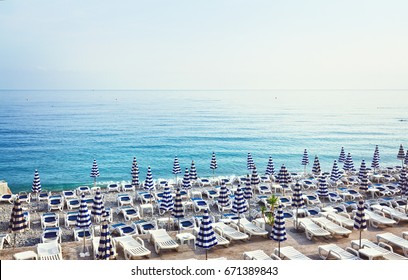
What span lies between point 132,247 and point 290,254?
330cm

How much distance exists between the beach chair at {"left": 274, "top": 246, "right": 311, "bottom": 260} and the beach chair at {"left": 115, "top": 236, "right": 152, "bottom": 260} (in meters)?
2.70

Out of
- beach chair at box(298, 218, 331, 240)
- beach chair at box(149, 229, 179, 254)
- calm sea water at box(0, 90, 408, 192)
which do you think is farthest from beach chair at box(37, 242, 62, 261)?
calm sea water at box(0, 90, 408, 192)

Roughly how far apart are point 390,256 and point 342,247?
113cm

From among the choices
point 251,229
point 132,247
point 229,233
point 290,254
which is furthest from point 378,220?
point 132,247

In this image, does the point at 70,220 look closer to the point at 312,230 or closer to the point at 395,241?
the point at 312,230

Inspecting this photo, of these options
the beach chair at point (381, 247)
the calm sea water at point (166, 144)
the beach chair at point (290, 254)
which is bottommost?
the calm sea water at point (166, 144)

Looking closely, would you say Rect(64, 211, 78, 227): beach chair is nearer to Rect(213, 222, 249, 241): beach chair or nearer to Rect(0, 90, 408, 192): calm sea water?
Rect(213, 222, 249, 241): beach chair

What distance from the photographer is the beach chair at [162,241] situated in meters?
7.84

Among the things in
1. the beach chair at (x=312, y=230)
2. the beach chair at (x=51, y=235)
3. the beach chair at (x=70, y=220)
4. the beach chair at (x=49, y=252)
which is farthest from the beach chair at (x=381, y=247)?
the beach chair at (x=70, y=220)

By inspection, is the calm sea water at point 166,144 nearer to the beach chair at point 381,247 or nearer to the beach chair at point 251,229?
the beach chair at point 251,229

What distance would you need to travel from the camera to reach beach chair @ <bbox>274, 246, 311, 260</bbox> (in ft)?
23.6

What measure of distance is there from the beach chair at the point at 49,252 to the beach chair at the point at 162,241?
1977mm
